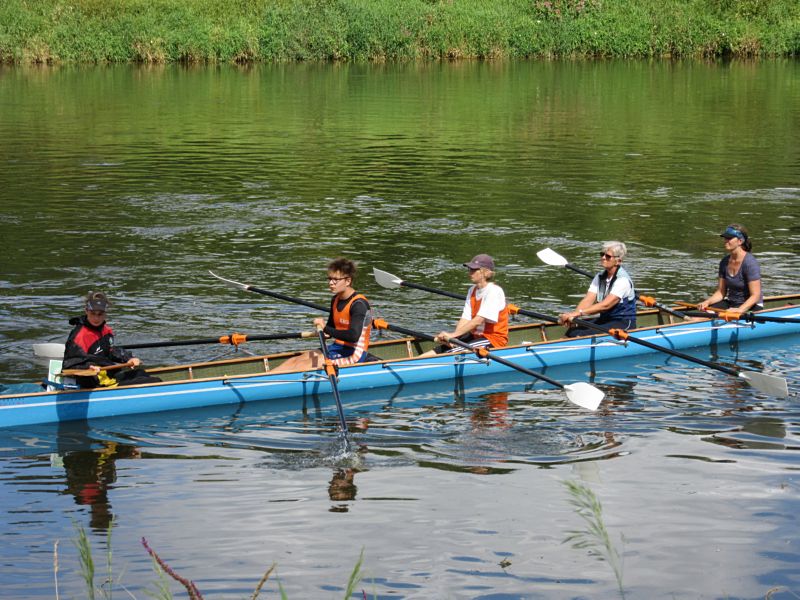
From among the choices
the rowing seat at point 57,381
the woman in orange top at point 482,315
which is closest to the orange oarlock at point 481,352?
the woman in orange top at point 482,315

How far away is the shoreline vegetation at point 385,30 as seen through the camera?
53031mm

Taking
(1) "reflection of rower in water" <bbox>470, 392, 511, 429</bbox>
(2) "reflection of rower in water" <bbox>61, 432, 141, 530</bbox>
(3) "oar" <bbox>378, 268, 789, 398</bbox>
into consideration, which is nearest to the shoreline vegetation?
(3) "oar" <bbox>378, 268, 789, 398</bbox>

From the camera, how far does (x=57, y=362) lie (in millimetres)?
12812

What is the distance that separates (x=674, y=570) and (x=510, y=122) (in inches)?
1145

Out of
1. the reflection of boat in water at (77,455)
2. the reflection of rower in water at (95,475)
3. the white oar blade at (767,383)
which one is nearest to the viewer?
the reflection of rower in water at (95,475)

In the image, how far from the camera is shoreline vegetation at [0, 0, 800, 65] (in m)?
53.0

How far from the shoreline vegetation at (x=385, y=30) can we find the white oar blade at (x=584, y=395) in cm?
4299

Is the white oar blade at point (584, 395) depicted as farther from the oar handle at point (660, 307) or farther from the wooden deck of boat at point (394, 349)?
the oar handle at point (660, 307)

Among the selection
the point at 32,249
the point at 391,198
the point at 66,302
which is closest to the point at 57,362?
the point at 66,302

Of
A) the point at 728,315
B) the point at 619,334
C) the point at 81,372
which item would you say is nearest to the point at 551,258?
the point at 728,315

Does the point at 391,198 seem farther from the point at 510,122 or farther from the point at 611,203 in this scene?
the point at 510,122

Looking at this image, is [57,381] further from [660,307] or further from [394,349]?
[660,307]

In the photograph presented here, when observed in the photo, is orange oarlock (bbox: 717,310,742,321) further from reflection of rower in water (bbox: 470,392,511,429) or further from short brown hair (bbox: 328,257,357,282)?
short brown hair (bbox: 328,257,357,282)

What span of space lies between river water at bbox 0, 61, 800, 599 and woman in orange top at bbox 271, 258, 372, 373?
55 centimetres
